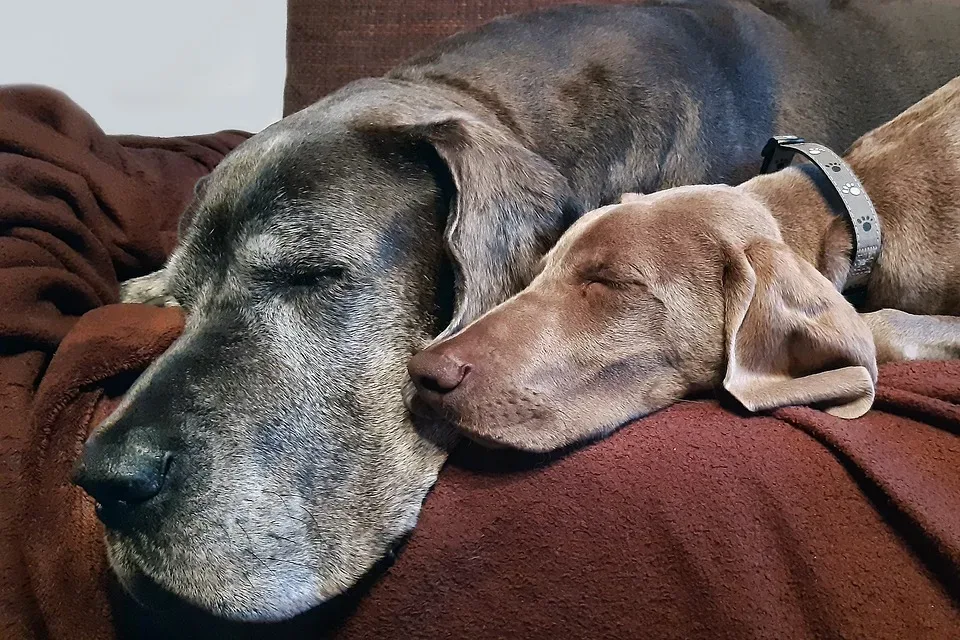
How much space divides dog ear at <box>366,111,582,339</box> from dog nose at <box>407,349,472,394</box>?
0.37 ft

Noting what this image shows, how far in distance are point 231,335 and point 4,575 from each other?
44cm

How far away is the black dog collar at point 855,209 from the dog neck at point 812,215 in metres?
0.02

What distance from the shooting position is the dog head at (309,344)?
104cm

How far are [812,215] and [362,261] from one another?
84cm

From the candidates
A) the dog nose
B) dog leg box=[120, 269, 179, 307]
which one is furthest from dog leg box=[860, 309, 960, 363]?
dog leg box=[120, 269, 179, 307]

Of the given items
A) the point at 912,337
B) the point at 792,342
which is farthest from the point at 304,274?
the point at 912,337

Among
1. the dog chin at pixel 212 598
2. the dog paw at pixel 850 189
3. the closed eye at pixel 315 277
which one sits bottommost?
the dog chin at pixel 212 598

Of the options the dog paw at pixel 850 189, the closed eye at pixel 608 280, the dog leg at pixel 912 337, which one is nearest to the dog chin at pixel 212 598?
the closed eye at pixel 608 280

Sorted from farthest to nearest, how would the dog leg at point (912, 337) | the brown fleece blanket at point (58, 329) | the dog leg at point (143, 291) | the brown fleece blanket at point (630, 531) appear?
the dog leg at point (143, 291), the dog leg at point (912, 337), the brown fleece blanket at point (58, 329), the brown fleece blanket at point (630, 531)

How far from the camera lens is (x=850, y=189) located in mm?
1470

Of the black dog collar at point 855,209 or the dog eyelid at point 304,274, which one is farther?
the black dog collar at point 855,209

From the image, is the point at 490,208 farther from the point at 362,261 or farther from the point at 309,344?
the point at 309,344

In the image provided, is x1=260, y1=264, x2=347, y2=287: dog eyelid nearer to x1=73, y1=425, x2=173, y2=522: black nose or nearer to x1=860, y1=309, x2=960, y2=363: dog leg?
x1=73, y1=425, x2=173, y2=522: black nose

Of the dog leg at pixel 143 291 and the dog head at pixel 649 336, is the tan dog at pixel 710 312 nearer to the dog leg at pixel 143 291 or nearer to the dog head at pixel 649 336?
the dog head at pixel 649 336
